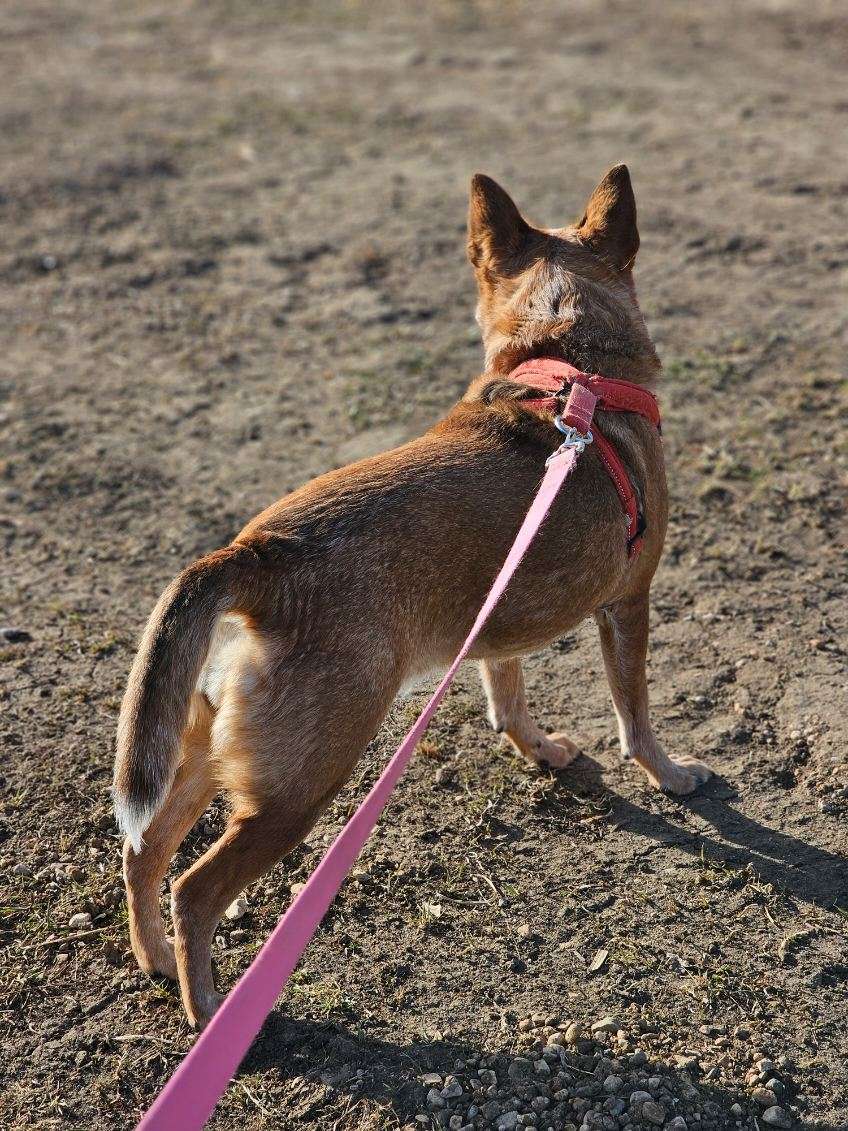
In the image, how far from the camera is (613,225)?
14.6ft

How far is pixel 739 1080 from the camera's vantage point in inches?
130

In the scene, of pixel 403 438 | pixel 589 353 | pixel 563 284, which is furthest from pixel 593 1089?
pixel 403 438

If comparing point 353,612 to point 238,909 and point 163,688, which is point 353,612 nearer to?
point 163,688

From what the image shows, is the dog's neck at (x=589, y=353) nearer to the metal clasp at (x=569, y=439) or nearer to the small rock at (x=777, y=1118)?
the metal clasp at (x=569, y=439)

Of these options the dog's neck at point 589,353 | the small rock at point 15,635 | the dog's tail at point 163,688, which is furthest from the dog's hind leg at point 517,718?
the small rock at point 15,635

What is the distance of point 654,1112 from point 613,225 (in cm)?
313

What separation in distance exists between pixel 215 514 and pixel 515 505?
2.86 m

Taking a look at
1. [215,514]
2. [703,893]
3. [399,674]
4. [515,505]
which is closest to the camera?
[399,674]

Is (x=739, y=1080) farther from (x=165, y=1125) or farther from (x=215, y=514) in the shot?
(x=215, y=514)

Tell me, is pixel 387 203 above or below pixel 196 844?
above

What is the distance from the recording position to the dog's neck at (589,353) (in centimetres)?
423

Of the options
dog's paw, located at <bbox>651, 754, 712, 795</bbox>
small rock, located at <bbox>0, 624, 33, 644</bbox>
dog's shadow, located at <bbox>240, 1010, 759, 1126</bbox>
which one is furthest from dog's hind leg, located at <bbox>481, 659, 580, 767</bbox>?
small rock, located at <bbox>0, 624, 33, 644</bbox>

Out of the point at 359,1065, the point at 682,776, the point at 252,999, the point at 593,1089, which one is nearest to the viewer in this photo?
the point at 252,999

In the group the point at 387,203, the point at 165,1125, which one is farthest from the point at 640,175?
the point at 165,1125
